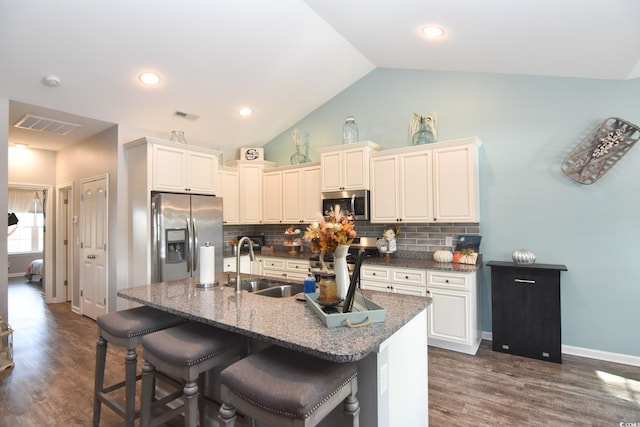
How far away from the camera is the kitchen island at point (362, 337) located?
1385mm

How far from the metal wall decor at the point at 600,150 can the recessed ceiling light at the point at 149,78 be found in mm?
4342

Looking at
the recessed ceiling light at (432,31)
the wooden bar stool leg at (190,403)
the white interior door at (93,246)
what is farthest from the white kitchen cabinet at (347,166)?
the wooden bar stool leg at (190,403)

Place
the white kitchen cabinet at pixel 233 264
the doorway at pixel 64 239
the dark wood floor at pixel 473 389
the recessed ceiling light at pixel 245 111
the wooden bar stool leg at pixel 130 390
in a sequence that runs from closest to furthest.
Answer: the wooden bar stool leg at pixel 130 390 → the dark wood floor at pixel 473 389 → the recessed ceiling light at pixel 245 111 → the white kitchen cabinet at pixel 233 264 → the doorway at pixel 64 239

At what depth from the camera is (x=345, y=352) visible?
1250 millimetres

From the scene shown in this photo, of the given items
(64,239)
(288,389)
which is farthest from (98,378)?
(64,239)

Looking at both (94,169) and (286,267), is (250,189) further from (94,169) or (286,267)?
(94,169)

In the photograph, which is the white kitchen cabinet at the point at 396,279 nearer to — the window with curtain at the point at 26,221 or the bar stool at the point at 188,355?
the bar stool at the point at 188,355

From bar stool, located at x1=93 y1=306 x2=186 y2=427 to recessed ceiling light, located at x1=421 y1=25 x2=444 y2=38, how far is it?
3.18m

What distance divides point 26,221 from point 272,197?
8.10 metres

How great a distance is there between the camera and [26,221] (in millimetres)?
9023

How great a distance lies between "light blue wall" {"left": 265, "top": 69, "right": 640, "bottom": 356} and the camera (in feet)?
10.3

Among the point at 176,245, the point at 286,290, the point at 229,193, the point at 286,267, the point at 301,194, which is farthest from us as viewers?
the point at 229,193

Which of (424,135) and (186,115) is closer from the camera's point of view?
(424,135)

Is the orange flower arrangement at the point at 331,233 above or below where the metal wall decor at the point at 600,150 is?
below
